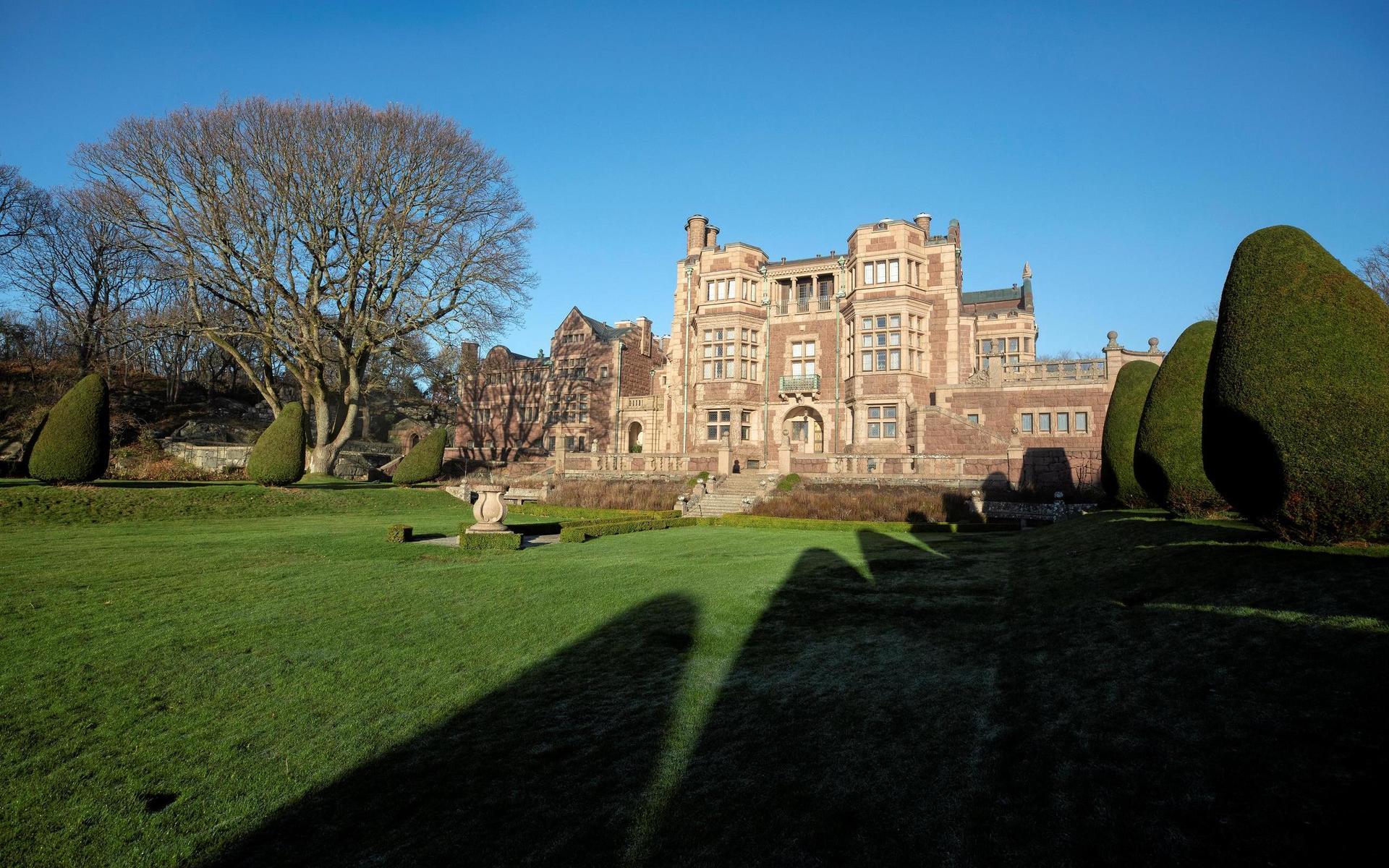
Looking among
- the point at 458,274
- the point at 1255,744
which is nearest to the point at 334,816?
the point at 1255,744

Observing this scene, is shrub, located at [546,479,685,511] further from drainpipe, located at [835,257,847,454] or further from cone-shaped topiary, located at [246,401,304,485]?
drainpipe, located at [835,257,847,454]

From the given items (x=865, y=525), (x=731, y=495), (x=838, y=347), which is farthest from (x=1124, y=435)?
(x=838, y=347)

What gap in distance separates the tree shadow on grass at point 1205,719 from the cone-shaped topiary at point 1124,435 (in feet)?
36.5

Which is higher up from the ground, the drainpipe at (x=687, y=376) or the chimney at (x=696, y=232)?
the chimney at (x=696, y=232)

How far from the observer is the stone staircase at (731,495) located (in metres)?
27.4

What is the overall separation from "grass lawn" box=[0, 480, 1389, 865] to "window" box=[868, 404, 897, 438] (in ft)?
76.7

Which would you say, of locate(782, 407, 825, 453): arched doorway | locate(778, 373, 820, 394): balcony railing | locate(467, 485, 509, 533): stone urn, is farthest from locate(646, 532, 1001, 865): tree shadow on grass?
locate(782, 407, 825, 453): arched doorway

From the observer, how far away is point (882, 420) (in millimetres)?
34719

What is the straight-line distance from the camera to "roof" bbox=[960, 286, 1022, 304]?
4840cm

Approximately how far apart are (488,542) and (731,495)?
1471 centimetres

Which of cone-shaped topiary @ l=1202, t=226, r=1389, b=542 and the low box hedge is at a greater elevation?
cone-shaped topiary @ l=1202, t=226, r=1389, b=542

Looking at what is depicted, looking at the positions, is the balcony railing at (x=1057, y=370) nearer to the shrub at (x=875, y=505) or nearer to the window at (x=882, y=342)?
Answer: the window at (x=882, y=342)

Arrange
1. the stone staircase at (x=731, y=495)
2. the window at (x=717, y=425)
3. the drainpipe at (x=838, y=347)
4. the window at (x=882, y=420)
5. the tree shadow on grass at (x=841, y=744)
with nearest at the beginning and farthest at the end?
the tree shadow on grass at (x=841, y=744) < the stone staircase at (x=731, y=495) < the window at (x=882, y=420) < the drainpipe at (x=838, y=347) < the window at (x=717, y=425)

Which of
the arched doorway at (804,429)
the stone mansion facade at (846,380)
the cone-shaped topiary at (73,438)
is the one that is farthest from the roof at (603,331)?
the cone-shaped topiary at (73,438)
